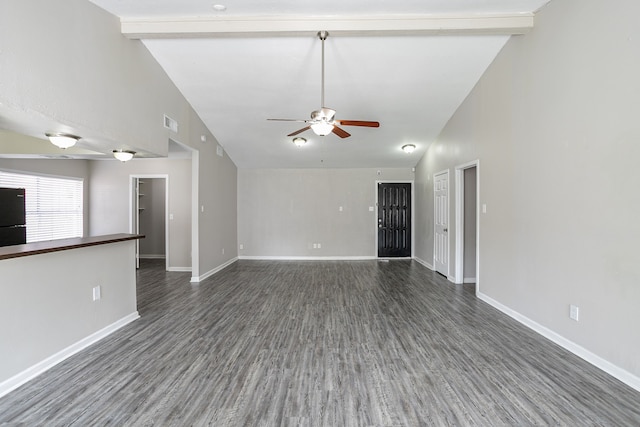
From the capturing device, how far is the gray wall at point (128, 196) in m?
6.71

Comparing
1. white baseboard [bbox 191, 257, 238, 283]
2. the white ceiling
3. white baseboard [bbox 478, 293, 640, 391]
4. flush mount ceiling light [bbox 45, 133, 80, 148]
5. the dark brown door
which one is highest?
the white ceiling

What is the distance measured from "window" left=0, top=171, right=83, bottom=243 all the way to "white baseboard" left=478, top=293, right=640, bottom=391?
7.70 m

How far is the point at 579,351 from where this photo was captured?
112 inches

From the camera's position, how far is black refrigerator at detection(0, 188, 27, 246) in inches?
185

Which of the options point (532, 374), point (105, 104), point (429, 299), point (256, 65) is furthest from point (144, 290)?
point (532, 374)

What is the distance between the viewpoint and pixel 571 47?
118 inches

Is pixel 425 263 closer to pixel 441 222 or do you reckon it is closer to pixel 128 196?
pixel 441 222

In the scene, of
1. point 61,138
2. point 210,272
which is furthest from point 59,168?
point 61,138

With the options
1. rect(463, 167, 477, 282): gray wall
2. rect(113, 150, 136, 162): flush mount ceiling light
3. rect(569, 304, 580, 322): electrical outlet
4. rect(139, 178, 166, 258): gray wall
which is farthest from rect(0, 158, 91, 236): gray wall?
rect(569, 304, 580, 322): electrical outlet

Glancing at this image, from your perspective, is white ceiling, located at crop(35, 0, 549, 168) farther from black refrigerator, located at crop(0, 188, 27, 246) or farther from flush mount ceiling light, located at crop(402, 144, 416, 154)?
black refrigerator, located at crop(0, 188, 27, 246)

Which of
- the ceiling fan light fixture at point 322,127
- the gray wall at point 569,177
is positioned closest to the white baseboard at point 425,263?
the gray wall at point 569,177

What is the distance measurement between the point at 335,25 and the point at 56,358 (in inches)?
165

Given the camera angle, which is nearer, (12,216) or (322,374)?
(322,374)

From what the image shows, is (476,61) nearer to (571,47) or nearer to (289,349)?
(571,47)
